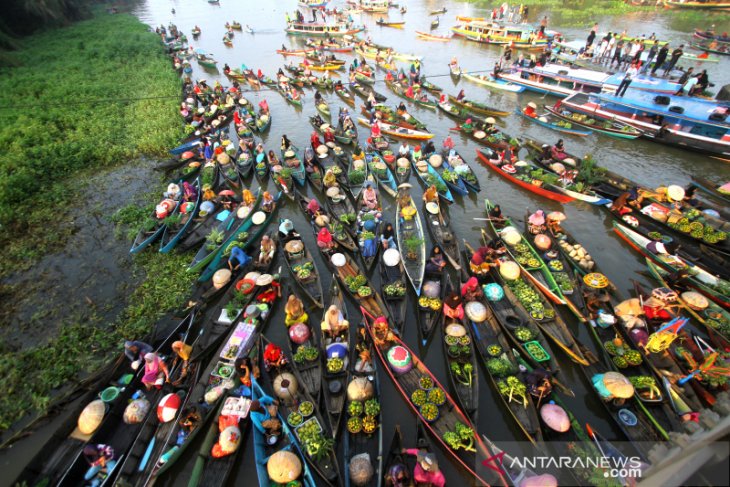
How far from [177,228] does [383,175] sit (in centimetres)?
1402

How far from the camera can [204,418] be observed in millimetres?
11117

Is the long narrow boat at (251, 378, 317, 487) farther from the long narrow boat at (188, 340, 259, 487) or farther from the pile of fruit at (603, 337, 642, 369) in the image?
the pile of fruit at (603, 337, 642, 369)

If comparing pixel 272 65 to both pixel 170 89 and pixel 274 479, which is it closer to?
pixel 170 89

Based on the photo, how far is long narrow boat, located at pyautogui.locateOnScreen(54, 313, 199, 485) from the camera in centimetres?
982

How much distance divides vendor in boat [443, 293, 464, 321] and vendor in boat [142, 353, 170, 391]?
1129cm

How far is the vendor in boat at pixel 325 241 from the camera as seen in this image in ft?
57.4

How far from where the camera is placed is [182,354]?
12.4 m

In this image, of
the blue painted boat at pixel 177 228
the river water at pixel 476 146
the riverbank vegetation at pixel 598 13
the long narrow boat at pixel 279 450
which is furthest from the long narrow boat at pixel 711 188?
the riverbank vegetation at pixel 598 13

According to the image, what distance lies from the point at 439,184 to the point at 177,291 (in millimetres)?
17245

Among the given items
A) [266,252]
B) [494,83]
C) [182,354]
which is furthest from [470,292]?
[494,83]

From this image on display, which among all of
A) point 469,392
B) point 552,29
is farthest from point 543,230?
point 552,29

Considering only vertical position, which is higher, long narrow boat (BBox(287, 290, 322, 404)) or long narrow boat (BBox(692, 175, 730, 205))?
long narrow boat (BBox(692, 175, 730, 205))

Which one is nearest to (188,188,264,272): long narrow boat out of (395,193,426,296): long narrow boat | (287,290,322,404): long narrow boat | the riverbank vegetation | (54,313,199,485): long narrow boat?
(54,313,199,485): long narrow boat

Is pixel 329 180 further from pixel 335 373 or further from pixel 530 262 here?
pixel 335 373
